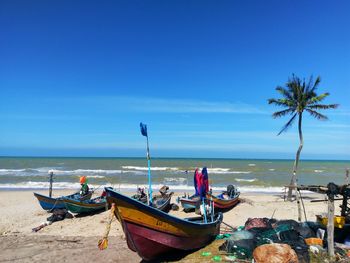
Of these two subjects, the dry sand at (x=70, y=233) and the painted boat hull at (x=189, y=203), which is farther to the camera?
the painted boat hull at (x=189, y=203)

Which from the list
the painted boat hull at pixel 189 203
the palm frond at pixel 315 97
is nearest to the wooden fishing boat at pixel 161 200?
the painted boat hull at pixel 189 203

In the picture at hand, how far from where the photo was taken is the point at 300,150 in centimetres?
1806

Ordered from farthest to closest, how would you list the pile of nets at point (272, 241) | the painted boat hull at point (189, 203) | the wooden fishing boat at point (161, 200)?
the wooden fishing boat at point (161, 200) → the painted boat hull at point (189, 203) → the pile of nets at point (272, 241)

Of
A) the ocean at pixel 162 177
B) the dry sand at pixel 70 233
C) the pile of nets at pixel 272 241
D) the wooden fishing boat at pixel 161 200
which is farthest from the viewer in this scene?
the ocean at pixel 162 177

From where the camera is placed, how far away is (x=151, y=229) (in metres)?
8.30

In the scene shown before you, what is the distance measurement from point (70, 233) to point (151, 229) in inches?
249

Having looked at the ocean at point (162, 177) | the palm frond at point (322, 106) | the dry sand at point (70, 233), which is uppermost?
the palm frond at point (322, 106)

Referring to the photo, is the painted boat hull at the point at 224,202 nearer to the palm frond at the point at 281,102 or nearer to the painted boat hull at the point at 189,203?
the painted boat hull at the point at 189,203

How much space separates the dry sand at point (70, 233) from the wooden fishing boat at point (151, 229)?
2.46 ft

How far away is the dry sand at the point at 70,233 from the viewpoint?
1005 cm

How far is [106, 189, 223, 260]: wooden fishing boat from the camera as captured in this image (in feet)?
25.6

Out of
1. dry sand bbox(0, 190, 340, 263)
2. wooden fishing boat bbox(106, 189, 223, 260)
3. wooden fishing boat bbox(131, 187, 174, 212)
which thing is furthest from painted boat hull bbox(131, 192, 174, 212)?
wooden fishing boat bbox(106, 189, 223, 260)

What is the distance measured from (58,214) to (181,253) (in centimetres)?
815

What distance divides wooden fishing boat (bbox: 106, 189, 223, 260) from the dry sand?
0.75 metres
